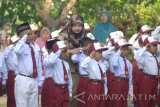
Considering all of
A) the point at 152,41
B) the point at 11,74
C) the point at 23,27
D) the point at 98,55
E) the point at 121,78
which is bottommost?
the point at 121,78

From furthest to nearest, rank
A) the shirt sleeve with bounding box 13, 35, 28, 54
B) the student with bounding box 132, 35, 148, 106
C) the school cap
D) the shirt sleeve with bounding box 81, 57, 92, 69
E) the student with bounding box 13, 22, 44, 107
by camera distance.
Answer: the student with bounding box 132, 35, 148, 106 < the shirt sleeve with bounding box 81, 57, 92, 69 < the school cap < the student with bounding box 13, 22, 44, 107 < the shirt sleeve with bounding box 13, 35, 28, 54

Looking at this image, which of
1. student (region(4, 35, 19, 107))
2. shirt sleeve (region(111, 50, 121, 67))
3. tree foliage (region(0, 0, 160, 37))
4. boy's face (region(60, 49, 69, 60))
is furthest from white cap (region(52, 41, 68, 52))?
tree foliage (region(0, 0, 160, 37))

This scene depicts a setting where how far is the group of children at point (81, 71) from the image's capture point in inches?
375

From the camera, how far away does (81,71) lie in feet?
34.4

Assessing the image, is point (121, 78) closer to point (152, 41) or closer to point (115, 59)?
point (115, 59)

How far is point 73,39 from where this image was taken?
1035 cm

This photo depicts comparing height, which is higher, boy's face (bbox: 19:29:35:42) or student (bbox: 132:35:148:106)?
boy's face (bbox: 19:29:35:42)

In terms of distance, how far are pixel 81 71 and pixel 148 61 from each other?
5.65ft

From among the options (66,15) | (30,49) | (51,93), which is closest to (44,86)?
(51,93)

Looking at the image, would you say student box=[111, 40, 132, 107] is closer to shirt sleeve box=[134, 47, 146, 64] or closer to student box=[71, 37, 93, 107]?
shirt sleeve box=[134, 47, 146, 64]

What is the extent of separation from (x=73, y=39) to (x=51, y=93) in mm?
1077

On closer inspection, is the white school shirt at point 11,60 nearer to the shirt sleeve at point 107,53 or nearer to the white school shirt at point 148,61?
the shirt sleeve at point 107,53

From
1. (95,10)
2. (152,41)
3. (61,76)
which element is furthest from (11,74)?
(95,10)

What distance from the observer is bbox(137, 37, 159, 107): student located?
11531 mm
